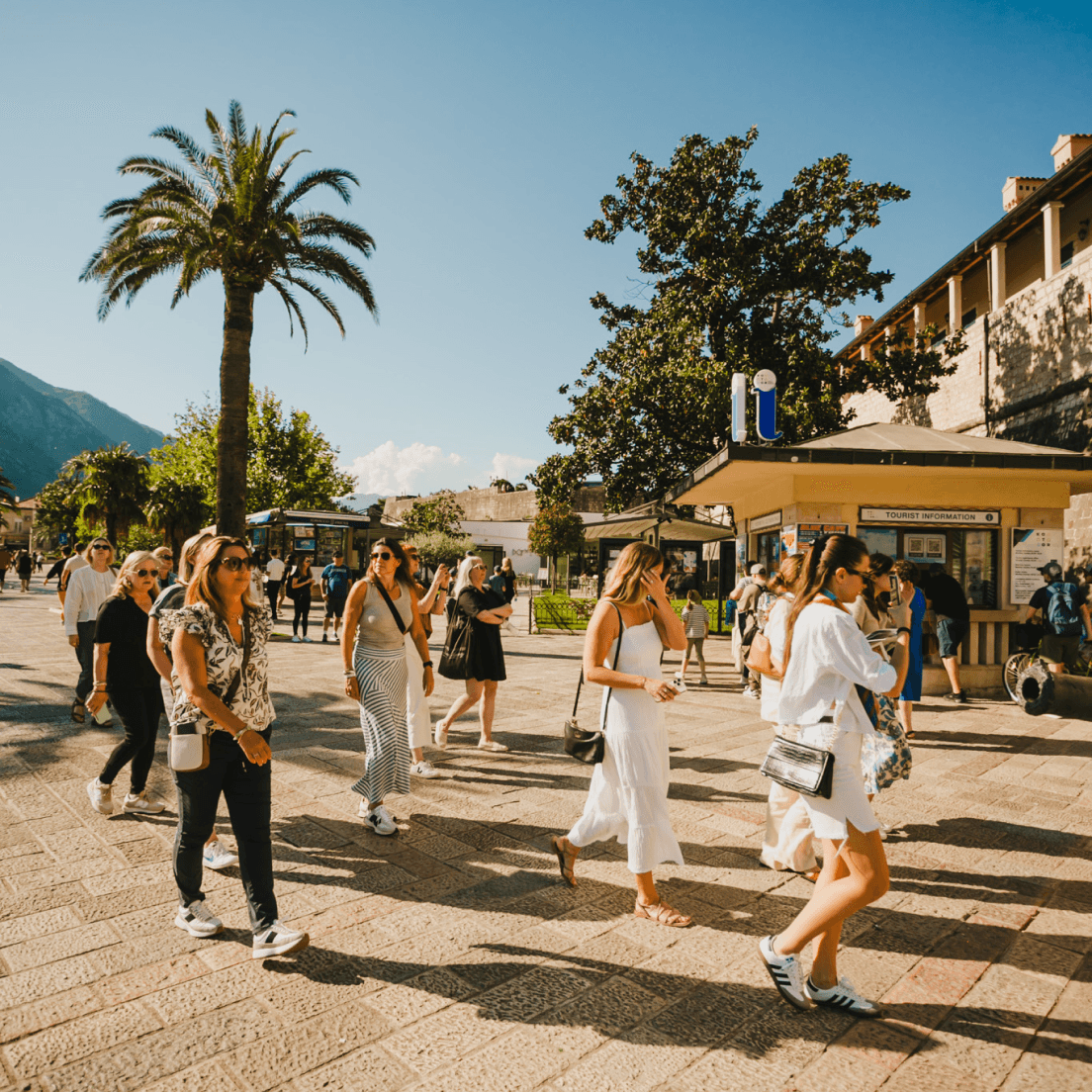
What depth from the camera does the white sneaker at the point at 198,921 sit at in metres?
3.21

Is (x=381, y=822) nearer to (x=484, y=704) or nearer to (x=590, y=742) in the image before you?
(x=590, y=742)

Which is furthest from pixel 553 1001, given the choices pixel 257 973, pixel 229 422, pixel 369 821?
pixel 229 422

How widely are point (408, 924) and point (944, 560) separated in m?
9.81

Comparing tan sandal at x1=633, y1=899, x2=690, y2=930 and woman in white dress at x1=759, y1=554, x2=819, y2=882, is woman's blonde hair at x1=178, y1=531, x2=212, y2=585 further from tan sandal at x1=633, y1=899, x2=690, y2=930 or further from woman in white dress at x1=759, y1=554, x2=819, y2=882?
woman in white dress at x1=759, y1=554, x2=819, y2=882

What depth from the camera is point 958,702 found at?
380 inches

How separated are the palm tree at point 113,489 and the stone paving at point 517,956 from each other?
3264cm

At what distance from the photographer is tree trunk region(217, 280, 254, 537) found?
1426cm

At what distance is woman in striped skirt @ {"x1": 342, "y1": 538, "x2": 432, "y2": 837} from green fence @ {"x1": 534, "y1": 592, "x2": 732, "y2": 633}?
1381 cm

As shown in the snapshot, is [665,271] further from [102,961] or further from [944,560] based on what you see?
[102,961]

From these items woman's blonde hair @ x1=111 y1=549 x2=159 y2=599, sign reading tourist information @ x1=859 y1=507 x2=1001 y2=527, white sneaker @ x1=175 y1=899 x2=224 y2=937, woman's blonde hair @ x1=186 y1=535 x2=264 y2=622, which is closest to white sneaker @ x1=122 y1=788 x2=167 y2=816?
woman's blonde hair @ x1=111 y1=549 x2=159 y2=599

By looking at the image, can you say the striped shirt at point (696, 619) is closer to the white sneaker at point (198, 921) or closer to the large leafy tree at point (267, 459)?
the white sneaker at point (198, 921)

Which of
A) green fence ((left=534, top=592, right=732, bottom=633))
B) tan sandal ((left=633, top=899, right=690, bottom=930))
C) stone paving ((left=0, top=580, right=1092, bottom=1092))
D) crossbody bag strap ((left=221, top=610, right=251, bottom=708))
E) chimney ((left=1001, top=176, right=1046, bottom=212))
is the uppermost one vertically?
chimney ((left=1001, top=176, right=1046, bottom=212))

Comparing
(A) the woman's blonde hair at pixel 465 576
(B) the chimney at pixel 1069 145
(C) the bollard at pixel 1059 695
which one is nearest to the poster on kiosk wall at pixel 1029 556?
(C) the bollard at pixel 1059 695

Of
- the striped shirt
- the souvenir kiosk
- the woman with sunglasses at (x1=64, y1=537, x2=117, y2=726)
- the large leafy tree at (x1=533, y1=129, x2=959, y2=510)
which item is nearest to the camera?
the woman with sunglasses at (x1=64, y1=537, x2=117, y2=726)
